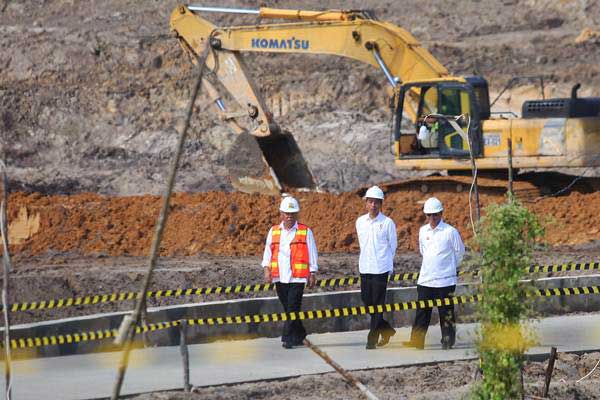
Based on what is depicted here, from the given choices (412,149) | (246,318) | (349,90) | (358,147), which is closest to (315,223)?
(412,149)

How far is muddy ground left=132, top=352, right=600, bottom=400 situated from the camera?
1080 cm

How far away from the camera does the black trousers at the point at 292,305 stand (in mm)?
13039

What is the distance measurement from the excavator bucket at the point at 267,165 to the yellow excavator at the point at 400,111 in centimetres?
2

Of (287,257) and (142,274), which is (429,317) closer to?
(287,257)

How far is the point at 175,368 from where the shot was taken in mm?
11930

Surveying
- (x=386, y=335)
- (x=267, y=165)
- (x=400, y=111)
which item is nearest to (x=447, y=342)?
(x=386, y=335)

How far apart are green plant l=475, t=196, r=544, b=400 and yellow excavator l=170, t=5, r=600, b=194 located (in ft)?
38.8

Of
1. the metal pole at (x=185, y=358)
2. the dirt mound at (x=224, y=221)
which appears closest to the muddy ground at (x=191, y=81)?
the dirt mound at (x=224, y=221)

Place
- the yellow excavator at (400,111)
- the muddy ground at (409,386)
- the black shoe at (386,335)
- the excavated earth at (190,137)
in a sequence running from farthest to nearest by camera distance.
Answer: the yellow excavator at (400,111)
the excavated earth at (190,137)
the black shoe at (386,335)
the muddy ground at (409,386)

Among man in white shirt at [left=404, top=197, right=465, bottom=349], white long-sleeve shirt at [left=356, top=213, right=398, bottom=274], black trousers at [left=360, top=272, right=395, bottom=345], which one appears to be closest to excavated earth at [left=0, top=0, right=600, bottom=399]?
black trousers at [left=360, top=272, right=395, bottom=345]

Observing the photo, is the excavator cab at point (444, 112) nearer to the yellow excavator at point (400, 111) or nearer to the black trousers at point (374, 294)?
the yellow excavator at point (400, 111)

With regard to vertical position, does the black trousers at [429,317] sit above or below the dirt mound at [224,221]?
below

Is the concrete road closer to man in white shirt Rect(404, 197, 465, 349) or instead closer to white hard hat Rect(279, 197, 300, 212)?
man in white shirt Rect(404, 197, 465, 349)

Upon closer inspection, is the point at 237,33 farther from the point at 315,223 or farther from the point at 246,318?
the point at 246,318
